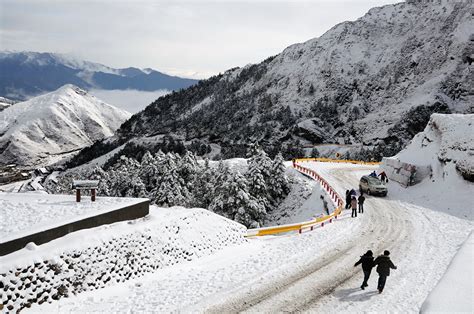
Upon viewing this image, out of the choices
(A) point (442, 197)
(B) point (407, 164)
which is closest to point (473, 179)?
(A) point (442, 197)

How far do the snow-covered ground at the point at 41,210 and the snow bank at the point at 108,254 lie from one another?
84 centimetres

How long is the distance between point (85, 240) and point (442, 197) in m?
29.4

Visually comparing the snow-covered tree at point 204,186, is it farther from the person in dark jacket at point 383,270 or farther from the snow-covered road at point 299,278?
the person in dark jacket at point 383,270

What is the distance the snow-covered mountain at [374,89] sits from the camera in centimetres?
13712

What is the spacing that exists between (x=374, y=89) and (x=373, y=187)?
143653 mm

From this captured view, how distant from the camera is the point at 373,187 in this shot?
1387 inches

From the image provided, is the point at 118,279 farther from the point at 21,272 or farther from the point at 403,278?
the point at 403,278

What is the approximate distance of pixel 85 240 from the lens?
14.7 metres

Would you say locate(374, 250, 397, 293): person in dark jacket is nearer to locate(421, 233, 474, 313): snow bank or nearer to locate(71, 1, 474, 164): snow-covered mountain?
locate(421, 233, 474, 313): snow bank

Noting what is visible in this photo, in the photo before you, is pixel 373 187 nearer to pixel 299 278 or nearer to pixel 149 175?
pixel 299 278

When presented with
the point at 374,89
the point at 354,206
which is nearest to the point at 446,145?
the point at 354,206

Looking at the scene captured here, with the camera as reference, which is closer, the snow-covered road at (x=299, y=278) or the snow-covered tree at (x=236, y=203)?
the snow-covered road at (x=299, y=278)

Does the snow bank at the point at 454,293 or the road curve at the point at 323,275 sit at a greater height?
the snow bank at the point at 454,293

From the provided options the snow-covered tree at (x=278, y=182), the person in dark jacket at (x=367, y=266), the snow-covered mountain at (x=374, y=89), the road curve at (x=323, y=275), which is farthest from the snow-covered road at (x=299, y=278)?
the snow-covered mountain at (x=374, y=89)
